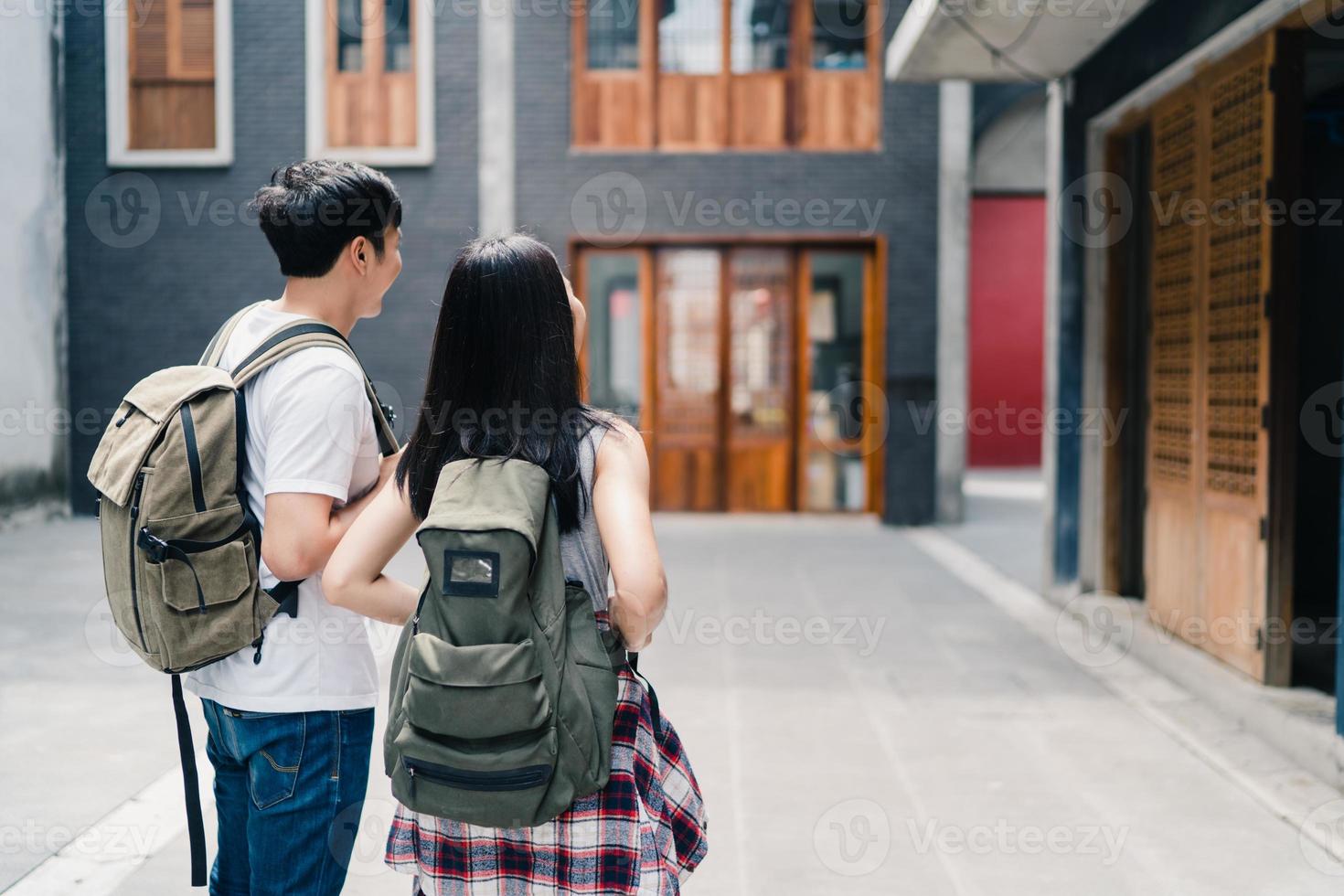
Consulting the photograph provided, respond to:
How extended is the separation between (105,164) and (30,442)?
2.65 meters

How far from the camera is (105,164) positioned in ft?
36.7

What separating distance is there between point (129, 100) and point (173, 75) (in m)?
0.46

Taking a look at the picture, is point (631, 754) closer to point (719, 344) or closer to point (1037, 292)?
point (719, 344)

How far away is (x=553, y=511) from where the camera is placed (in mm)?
1629

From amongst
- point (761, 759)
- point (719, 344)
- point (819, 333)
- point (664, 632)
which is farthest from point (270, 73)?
point (761, 759)

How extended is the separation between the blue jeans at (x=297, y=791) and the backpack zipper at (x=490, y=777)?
0.37 meters

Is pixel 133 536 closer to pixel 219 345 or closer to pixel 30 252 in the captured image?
pixel 219 345

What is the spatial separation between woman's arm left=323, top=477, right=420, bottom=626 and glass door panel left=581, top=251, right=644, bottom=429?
976cm

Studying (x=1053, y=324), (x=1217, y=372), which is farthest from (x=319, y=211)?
(x=1053, y=324)

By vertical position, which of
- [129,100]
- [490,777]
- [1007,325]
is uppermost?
[129,100]

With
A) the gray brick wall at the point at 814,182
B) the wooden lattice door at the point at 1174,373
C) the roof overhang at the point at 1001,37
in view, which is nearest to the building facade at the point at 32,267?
the gray brick wall at the point at 814,182

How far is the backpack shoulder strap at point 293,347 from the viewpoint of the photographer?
1.83 metres

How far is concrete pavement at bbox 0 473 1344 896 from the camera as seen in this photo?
3.43 meters

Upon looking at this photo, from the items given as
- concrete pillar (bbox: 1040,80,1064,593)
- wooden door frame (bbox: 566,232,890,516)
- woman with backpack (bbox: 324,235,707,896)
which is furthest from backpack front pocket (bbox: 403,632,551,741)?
wooden door frame (bbox: 566,232,890,516)
